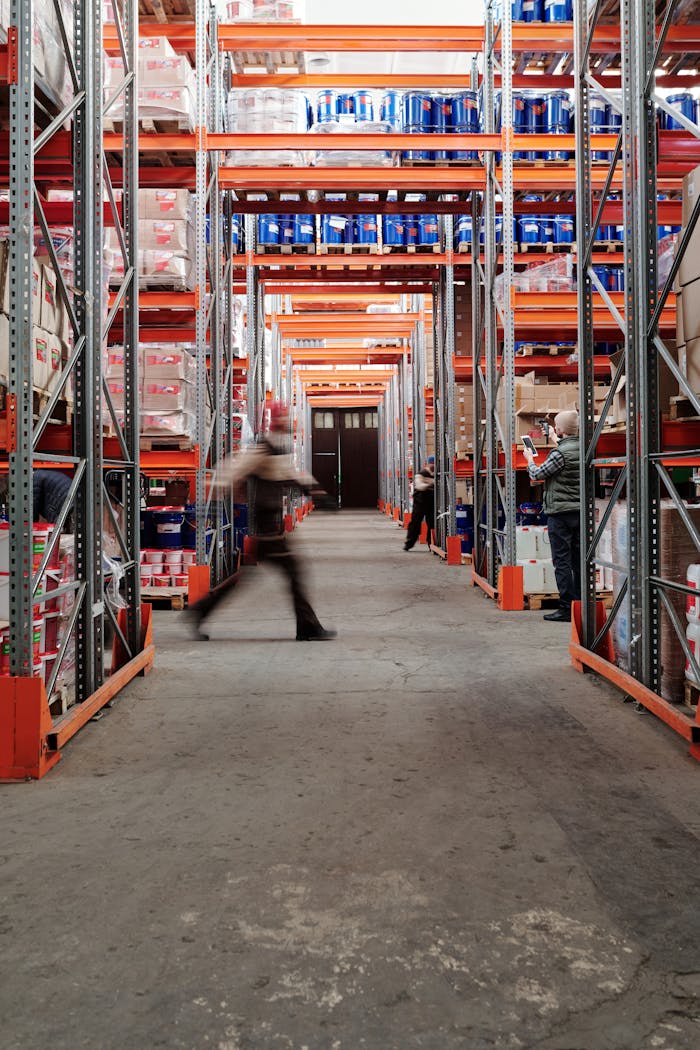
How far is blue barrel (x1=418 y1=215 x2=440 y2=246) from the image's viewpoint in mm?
13000

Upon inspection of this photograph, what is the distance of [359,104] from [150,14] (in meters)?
2.63

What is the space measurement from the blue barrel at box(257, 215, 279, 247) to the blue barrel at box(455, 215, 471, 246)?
2699 mm

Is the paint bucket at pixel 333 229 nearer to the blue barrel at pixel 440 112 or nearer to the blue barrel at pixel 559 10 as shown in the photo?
the blue barrel at pixel 440 112

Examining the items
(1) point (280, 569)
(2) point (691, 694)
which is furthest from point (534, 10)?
(2) point (691, 694)

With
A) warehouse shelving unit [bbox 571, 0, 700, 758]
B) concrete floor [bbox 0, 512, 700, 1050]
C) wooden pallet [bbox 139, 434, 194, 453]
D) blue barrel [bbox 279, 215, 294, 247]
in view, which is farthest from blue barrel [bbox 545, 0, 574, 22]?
concrete floor [bbox 0, 512, 700, 1050]

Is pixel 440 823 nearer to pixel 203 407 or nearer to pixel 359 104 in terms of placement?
pixel 203 407

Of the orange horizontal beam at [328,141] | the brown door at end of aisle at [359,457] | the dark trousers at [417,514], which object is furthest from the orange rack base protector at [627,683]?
the brown door at end of aisle at [359,457]

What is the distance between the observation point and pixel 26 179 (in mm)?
3961

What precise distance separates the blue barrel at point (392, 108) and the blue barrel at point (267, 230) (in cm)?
245

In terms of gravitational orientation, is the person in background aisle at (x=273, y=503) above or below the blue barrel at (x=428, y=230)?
below

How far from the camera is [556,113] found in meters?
10.4

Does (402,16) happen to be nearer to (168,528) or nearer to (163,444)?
(163,444)

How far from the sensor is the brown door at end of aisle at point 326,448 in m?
43.0

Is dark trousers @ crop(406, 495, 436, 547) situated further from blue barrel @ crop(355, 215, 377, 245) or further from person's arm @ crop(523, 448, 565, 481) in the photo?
person's arm @ crop(523, 448, 565, 481)
